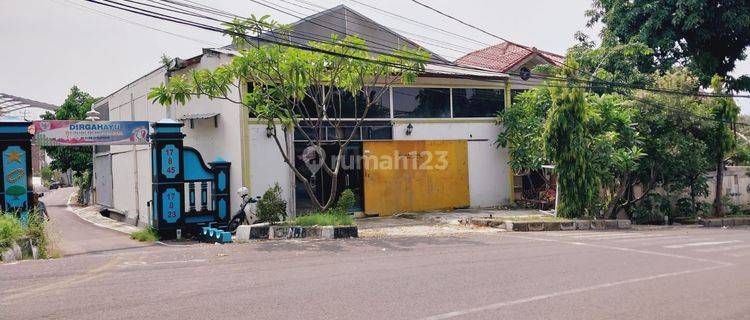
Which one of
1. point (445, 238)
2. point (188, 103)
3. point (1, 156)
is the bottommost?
point (445, 238)

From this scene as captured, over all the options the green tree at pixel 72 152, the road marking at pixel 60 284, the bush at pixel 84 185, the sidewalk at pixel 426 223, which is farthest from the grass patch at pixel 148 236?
the green tree at pixel 72 152

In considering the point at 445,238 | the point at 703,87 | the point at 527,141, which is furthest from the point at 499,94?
the point at 703,87

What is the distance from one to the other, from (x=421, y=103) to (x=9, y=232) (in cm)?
1254

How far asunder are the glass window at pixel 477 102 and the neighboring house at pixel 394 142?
0.03 metres

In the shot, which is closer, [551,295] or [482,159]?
[551,295]

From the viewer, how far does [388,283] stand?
26.1ft

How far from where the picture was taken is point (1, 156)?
13516mm

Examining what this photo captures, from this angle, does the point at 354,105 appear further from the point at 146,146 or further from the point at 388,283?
the point at 388,283

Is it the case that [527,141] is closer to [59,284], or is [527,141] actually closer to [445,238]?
[445,238]

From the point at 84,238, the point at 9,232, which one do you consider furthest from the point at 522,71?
the point at 9,232

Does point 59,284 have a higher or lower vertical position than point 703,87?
lower

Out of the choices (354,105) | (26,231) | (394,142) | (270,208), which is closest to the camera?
(26,231)

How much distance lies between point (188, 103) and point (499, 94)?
10608 millimetres

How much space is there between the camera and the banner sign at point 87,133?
1477 cm
